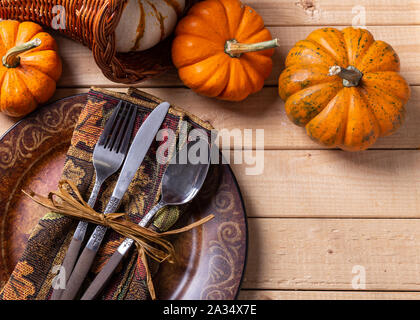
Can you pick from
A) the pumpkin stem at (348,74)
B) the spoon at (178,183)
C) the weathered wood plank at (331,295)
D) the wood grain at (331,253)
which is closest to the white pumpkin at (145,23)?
the spoon at (178,183)

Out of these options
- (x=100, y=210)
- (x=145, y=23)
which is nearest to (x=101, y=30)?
(x=145, y=23)

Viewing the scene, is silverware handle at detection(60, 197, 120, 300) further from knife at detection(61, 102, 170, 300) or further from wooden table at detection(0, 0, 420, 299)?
wooden table at detection(0, 0, 420, 299)

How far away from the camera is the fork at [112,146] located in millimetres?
804

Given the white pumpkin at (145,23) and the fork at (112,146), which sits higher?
the white pumpkin at (145,23)

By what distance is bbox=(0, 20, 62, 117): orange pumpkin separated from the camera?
0.83 m

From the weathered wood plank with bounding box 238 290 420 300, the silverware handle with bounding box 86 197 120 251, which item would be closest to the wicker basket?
the silverware handle with bounding box 86 197 120 251

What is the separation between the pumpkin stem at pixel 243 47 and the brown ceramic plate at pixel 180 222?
0.24m

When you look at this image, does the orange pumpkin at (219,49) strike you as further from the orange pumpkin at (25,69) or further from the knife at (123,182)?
the orange pumpkin at (25,69)

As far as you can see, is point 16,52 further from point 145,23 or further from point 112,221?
point 112,221

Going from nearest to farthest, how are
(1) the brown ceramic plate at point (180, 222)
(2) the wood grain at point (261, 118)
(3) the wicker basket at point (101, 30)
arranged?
(3) the wicker basket at point (101, 30) → (1) the brown ceramic plate at point (180, 222) → (2) the wood grain at point (261, 118)

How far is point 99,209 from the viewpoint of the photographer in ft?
2.68

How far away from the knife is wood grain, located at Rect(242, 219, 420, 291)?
30 cm

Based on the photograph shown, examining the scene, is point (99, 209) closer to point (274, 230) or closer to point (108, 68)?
point (108, 68)
